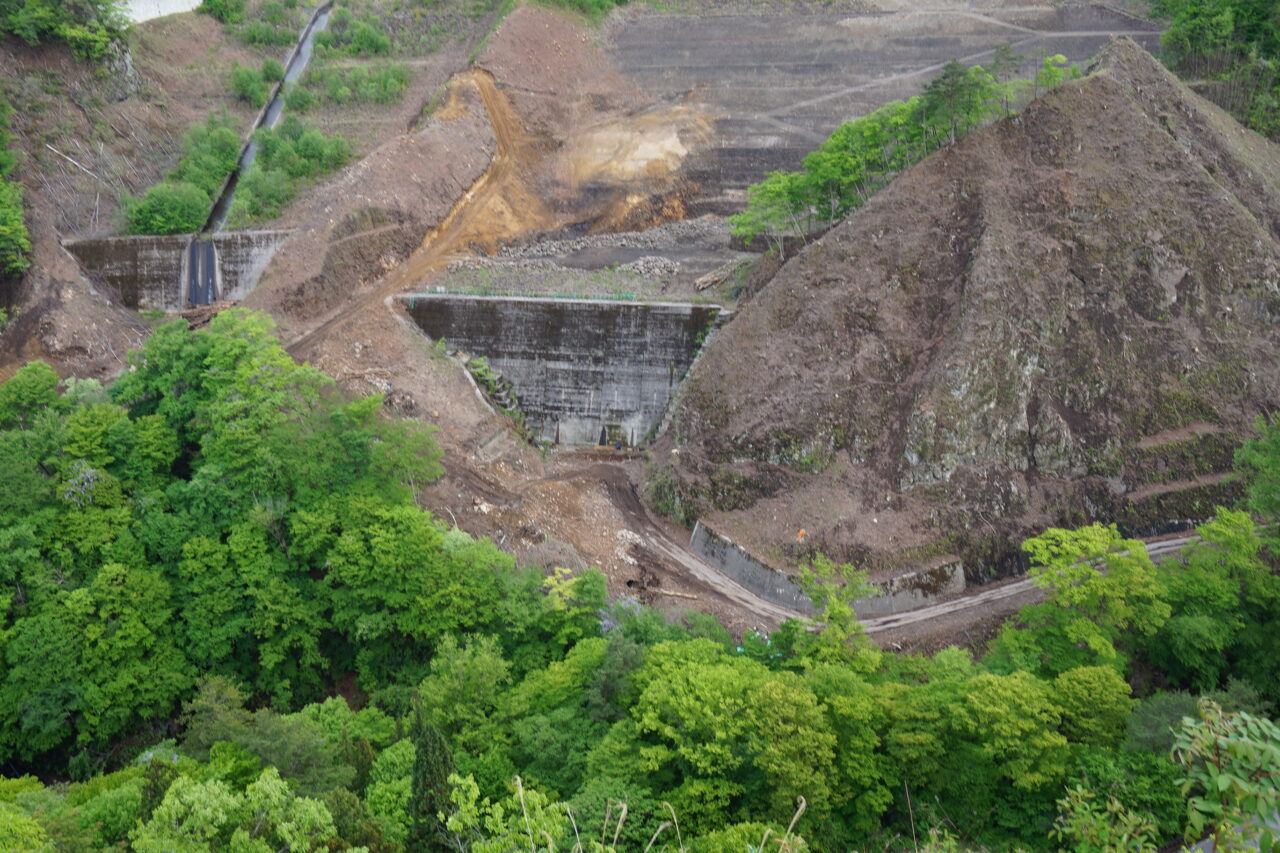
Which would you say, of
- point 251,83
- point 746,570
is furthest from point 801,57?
point 746,570

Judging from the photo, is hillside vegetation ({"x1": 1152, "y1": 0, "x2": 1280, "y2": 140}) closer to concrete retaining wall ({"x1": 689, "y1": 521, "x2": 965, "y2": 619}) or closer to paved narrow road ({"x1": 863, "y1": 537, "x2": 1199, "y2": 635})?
paved narrow road ({"x1": 863, "y1": 537, "x2": 1199, "y2": 635})

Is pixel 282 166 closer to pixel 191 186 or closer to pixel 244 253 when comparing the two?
pixel 191 186

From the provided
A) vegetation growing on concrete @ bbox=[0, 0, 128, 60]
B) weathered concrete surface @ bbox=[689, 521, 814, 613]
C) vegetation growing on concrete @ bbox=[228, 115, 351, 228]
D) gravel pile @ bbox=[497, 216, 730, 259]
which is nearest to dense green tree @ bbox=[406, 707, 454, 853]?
weathered concrete surface @ bbox=[689, 521, 814, 613]

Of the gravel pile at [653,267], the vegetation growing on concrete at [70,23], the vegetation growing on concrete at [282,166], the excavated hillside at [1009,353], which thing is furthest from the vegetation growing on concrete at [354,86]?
the excavated hillside at [1009,353]

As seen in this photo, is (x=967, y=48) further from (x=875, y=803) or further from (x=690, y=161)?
(x=875, y=803)

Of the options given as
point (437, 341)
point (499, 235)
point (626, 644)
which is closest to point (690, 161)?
point (499, 235)
